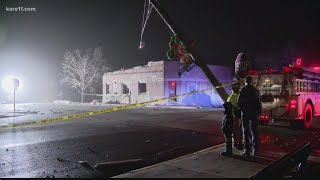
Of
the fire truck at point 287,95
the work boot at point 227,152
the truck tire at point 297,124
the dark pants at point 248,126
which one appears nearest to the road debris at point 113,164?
the work boot at point 227,152

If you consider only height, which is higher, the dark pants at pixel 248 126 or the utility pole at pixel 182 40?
the utility pole at pixel 182 40

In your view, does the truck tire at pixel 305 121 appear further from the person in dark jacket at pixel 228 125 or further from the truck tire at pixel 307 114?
the person in dark jacket at pixel 228 125

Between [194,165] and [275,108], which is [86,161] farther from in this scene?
[275,108]

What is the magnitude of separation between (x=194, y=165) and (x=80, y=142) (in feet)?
16.6

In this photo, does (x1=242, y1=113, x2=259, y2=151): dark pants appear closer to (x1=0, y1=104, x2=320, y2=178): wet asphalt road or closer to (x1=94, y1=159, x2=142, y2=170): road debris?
(x1=0, y1=104, x2=320, y2=178): wet asphalt road

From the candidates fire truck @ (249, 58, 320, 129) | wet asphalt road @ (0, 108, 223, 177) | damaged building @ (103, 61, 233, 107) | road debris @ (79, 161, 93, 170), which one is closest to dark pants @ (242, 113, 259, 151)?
wet asphalt road @ (0, 108, 223, 177)

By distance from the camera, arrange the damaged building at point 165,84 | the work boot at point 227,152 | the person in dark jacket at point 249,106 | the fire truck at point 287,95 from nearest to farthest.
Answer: the person in dark jacket at point 249,106
the work boot at point 227,152
the fire truck at point 287,95
the damaged building at point 165,84

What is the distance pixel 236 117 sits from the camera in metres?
8.55

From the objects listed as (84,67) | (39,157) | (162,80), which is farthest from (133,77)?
(39,157)

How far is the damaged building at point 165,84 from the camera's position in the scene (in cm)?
3391

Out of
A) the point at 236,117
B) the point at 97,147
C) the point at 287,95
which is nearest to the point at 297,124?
the point at 287,95

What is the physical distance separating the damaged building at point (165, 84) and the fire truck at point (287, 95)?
1936 centimetres

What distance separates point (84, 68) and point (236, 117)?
4246 cm

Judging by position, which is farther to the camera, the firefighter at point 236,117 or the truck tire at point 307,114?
the truck tire at point 307,114
